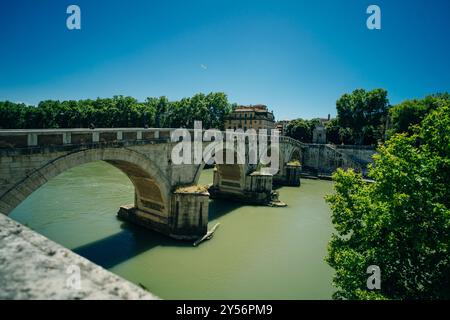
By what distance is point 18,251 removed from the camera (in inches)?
88.4

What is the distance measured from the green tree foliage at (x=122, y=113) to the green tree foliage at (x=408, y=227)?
39.0 m

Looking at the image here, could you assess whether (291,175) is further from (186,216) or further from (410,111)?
(186,216)

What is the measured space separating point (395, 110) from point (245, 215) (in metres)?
29.4

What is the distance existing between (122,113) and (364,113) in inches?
1555

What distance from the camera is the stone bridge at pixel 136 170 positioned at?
8.54 m

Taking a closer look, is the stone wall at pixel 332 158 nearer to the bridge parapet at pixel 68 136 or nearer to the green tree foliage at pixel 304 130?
the green tree foliage at pixel 304 130

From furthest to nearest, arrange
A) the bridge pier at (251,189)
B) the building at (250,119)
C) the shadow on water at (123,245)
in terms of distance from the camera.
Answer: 1. the building at (250,119)
2. the bridge pier at (251,189)
3. the shadow on water at (123,245)

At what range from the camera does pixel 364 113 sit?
4256 cm

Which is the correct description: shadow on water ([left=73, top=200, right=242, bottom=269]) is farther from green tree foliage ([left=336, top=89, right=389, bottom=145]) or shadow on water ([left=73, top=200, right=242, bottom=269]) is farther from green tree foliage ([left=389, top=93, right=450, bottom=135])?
green tree foliage ([left=336, top=89, right=389, bottom=145])

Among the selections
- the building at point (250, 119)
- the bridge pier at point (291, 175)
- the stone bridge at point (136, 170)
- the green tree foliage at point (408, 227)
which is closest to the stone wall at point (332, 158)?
the bridge pier at point (291, 175)

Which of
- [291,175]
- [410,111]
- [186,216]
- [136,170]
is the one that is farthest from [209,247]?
[410,111]

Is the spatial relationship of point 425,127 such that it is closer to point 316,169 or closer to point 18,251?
point 18,251
